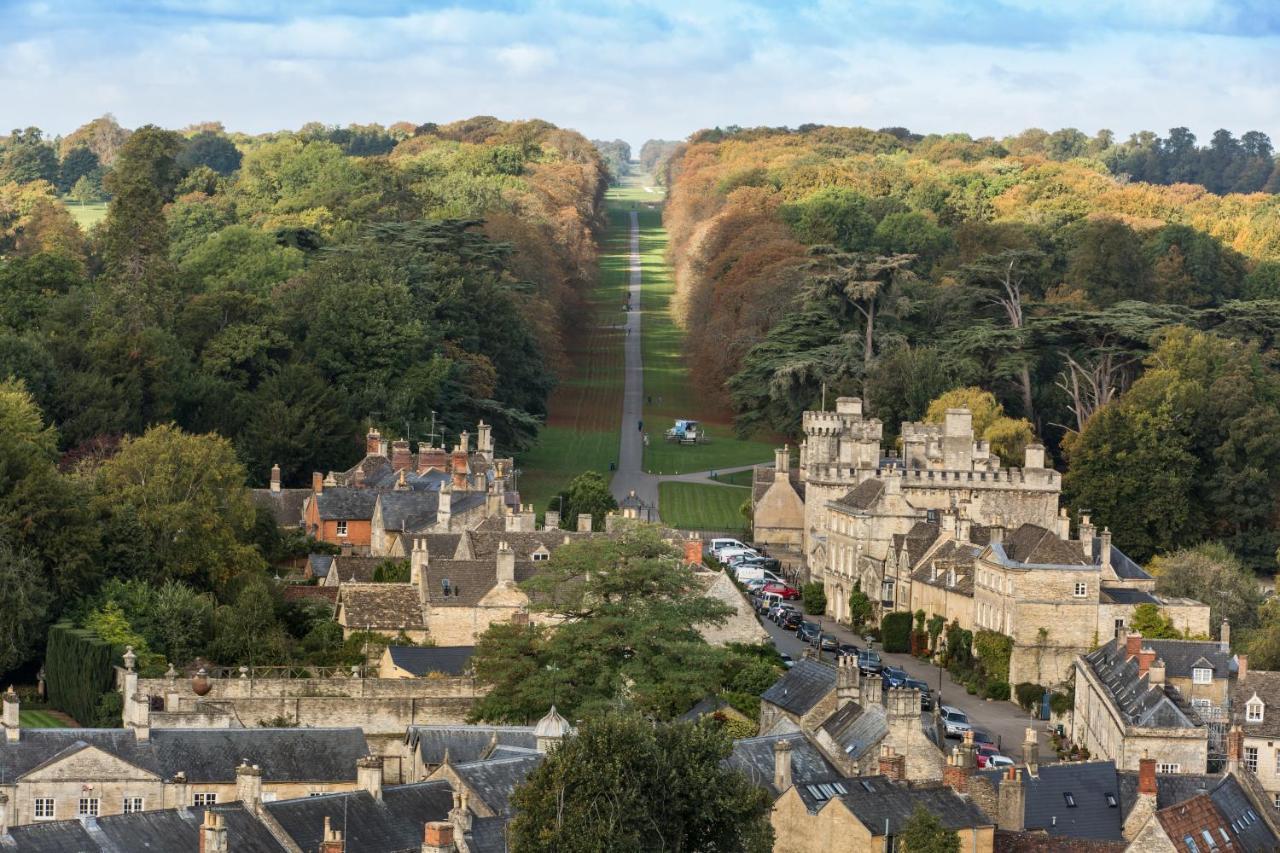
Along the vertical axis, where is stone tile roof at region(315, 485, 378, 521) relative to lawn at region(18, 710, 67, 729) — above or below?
above

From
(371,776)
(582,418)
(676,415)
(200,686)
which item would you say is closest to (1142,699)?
(200,686)

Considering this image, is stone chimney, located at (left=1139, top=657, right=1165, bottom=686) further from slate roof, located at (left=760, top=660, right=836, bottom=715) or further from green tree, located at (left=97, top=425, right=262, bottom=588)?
green tree, located at (left=97, top=425, right=262, bottom=588)

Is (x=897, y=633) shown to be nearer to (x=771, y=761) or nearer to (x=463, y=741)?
(x=463, y=741)

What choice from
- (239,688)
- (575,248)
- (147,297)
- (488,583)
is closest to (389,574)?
(488,583)

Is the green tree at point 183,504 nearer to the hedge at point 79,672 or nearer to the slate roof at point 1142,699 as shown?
the hedge at point 79,672

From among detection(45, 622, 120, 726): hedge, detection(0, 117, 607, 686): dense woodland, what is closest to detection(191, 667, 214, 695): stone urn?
detection(45, 622, 120, 726): hedge

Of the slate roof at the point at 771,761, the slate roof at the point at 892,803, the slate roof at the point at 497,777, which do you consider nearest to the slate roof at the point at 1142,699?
the slate roof at the point at 771,761
